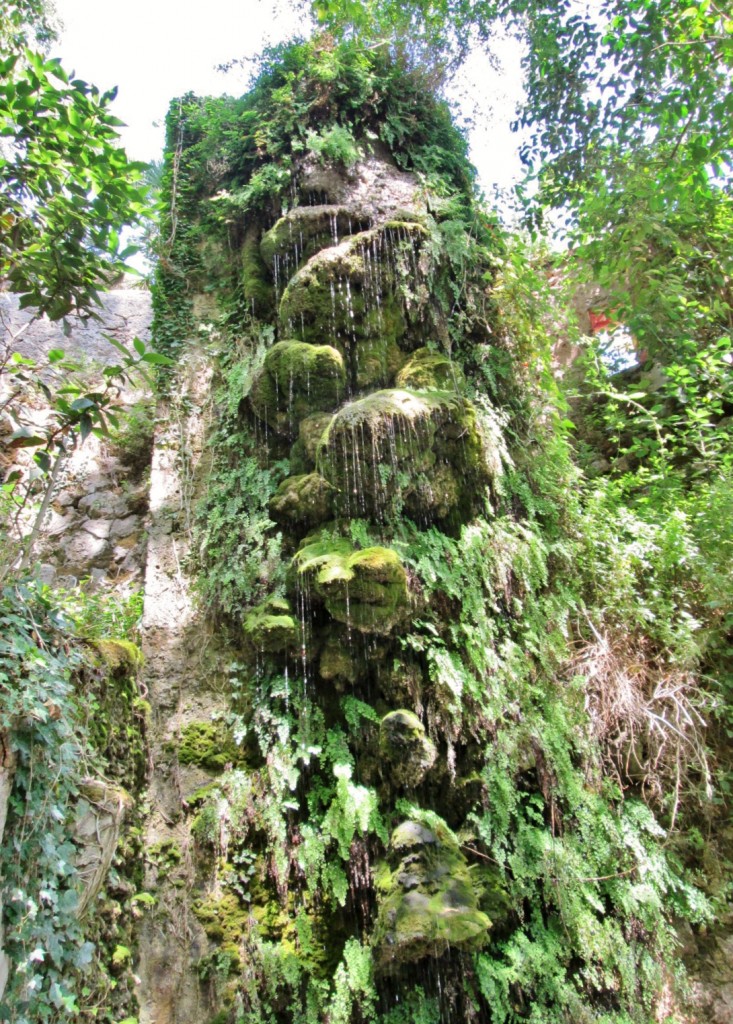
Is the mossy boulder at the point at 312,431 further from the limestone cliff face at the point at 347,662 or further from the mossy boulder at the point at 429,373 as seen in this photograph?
the mossy boulder at the point at 429,373

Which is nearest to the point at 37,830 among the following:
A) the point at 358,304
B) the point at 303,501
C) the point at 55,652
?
the point at 55,652

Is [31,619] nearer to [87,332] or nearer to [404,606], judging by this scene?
[404,606]

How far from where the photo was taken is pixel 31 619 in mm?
3295

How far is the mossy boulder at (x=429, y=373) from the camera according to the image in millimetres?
5863

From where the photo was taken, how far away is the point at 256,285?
699 centimetres

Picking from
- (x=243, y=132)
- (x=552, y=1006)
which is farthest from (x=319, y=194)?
(x=552, y=1006)

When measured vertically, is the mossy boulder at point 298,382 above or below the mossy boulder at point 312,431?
above

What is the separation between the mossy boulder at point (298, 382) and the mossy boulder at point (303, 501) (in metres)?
0.66

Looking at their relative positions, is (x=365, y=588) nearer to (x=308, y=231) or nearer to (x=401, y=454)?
(x=401, y=454)

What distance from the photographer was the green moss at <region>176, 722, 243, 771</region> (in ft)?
16.6

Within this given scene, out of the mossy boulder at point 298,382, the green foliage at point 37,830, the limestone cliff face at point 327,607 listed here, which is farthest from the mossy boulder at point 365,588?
the green foliage at point 37,830

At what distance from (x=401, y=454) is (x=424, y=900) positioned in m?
3.07

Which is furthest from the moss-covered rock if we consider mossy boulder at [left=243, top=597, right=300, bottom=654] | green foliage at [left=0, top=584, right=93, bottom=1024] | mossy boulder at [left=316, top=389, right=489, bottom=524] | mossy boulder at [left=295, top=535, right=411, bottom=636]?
green foliage at [left=0, top=584, right=93, bottom=1024]

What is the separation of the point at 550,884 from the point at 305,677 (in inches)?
85.0
